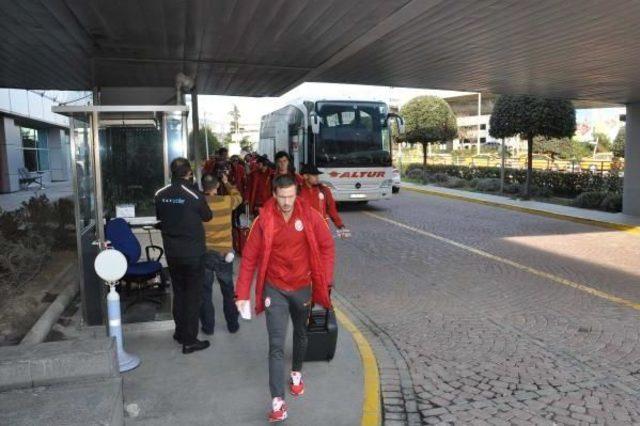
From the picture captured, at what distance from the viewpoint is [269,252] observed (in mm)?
3957

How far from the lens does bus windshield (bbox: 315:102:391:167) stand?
16109mm

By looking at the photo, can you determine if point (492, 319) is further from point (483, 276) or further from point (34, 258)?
point (34, 258)

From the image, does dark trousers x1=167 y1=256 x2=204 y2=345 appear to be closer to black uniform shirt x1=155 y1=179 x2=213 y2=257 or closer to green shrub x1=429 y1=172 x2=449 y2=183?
black uniform shirt x1=155 y1=179 x2=213 y2=257

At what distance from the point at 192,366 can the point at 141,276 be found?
180 centimetres

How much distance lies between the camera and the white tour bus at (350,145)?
16.1m

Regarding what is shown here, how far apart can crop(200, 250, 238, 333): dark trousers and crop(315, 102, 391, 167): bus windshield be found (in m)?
10.5

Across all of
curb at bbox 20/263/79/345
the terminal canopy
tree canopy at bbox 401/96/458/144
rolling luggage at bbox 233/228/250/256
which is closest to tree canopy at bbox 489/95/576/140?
the terminal canopy

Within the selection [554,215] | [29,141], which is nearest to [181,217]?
[554,215]

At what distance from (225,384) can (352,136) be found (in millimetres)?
12382

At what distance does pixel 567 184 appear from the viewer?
19.8 m

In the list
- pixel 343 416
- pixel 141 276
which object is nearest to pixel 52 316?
pixel 141 276

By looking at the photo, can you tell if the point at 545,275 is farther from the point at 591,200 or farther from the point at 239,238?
the point at 591,200

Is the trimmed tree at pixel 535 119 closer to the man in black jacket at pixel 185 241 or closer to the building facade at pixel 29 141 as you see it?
the man in black jacket at pixel 185 241

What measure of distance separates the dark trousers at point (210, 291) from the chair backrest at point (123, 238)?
1272 millimetres
